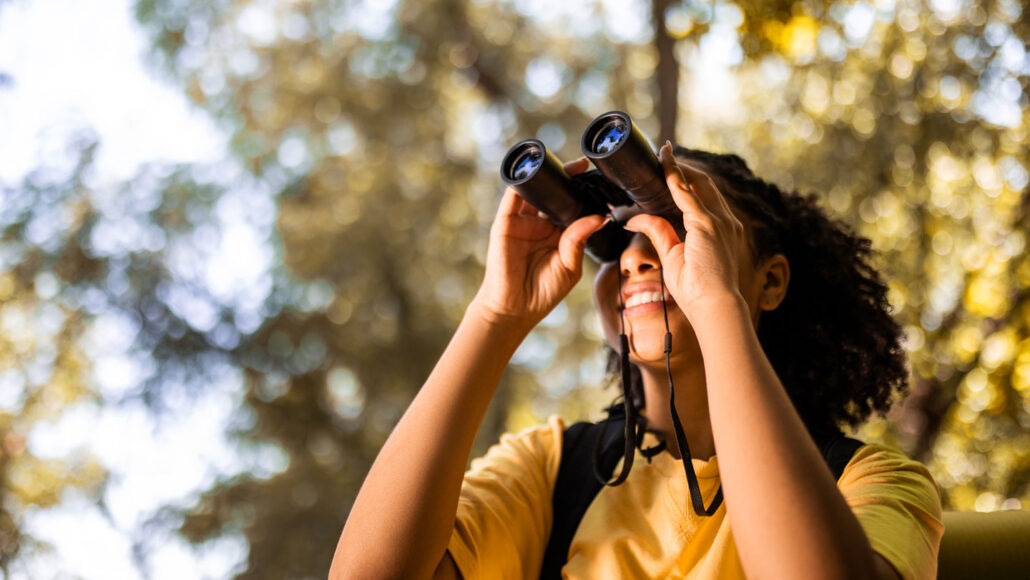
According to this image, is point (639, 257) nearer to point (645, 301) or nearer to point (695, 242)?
point (645, 301)

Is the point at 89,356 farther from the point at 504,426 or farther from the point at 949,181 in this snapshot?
the point at 949,181

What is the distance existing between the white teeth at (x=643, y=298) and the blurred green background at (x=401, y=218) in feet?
4.55

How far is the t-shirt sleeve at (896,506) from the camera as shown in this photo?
88cm

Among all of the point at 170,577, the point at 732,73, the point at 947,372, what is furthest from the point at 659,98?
the point at 170,577

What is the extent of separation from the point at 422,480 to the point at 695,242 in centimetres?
48

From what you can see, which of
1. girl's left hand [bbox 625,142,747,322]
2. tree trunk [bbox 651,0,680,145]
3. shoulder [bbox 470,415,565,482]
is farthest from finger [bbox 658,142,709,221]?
tree trunk [bbox 651,0,680,145]

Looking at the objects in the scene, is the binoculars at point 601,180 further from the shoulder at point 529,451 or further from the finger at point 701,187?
the shoulder at point 529,451

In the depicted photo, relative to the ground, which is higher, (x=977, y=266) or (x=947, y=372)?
(x=977, y=266)

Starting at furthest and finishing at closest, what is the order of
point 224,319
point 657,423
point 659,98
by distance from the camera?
point 224,319 < point 659,98 < point 657,423

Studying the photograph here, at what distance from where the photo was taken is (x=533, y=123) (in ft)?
11.8

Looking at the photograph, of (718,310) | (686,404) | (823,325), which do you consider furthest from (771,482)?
(823,325)

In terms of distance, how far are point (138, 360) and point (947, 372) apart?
318cm

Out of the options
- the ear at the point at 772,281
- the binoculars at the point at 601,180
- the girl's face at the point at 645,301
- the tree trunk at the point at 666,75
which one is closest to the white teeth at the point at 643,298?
the girl's face at the point at 645,301

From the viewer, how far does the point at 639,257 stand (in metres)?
1.24
